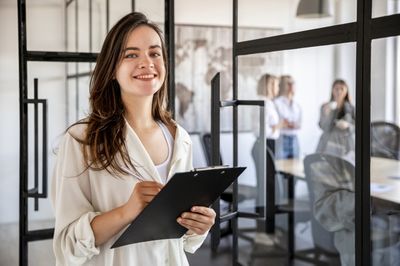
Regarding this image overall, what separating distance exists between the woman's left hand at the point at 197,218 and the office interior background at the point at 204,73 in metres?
0.76

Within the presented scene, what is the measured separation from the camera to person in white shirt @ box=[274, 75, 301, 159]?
5.11 metres

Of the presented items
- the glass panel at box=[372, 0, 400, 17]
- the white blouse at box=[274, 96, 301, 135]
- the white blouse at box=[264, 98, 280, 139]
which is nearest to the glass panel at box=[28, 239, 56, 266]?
the glass panel at box=[372, 0, 400, 17]

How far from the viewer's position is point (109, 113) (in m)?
1.32

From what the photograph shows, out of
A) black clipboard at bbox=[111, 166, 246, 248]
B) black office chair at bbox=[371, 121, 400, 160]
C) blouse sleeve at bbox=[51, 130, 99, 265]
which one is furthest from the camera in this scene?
black office chair at bbox=[371, 121, 400, 160]

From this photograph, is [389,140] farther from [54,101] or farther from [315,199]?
[54,101]

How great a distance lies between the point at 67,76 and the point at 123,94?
1732 millimetres

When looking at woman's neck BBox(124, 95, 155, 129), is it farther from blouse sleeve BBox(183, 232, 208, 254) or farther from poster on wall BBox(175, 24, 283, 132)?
poster on wall BBox(175, 24, 283, 132)

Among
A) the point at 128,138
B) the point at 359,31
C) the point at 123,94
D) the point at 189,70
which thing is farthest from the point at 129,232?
the point at 189,70

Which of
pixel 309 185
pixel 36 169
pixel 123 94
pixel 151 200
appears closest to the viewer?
pixel 151 200

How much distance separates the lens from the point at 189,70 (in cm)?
552

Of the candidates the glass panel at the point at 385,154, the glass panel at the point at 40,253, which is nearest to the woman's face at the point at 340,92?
the glass panel at the point at 385,154

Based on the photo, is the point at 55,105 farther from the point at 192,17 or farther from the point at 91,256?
the point at 192,17

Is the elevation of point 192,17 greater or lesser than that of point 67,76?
greater

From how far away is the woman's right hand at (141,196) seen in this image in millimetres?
1148
